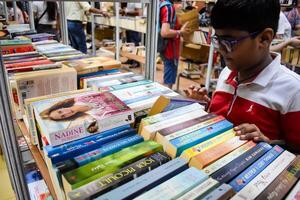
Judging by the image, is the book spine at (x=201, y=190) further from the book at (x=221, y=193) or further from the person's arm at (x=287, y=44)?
the person's arm at (x=287, y=44)

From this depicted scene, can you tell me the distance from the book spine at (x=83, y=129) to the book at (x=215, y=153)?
0.74 feet

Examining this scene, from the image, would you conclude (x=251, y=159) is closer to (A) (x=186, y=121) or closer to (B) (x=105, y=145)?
(A) (x=186, y=121)

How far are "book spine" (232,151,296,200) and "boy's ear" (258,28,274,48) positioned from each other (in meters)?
0.37

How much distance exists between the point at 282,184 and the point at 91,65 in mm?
857

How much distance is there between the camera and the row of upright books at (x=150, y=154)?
1.53ft

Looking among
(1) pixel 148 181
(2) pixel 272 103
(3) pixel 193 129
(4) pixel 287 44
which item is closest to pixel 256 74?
(2) pixel 272 103

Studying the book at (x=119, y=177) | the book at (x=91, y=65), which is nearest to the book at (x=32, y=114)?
the book at (x=91, y=65)

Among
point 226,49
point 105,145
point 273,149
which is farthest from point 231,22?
point 105,145

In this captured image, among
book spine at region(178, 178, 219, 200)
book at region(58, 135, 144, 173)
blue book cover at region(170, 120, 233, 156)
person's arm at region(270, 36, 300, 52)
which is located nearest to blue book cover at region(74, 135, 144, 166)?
book at region(58, 135, 144, 173)

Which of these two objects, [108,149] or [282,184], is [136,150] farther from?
[282,184]

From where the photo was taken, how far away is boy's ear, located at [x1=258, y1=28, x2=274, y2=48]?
0.77 meters

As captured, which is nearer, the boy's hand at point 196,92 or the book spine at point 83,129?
the book spine at point 83,129

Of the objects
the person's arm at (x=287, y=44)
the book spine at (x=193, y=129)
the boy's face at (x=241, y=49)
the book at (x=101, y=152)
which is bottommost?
the book at (x=101, y=152)

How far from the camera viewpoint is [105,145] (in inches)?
23.8
